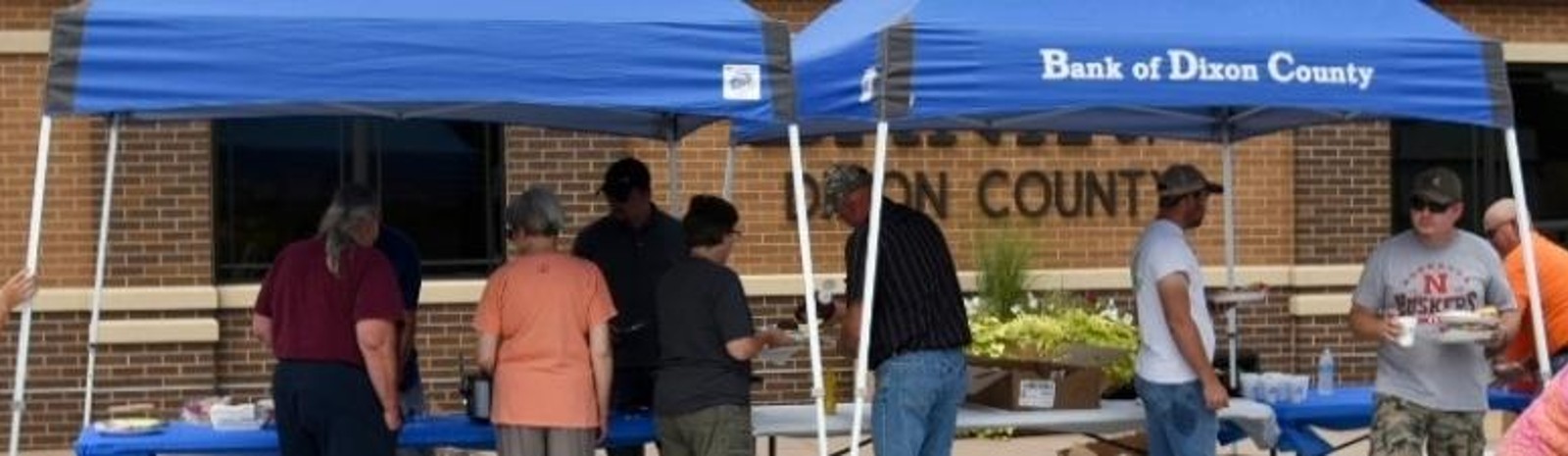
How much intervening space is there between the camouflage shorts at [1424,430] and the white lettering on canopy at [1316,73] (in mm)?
1208

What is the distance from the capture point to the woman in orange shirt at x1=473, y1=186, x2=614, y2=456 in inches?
291

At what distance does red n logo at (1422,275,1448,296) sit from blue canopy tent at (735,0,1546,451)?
34cm

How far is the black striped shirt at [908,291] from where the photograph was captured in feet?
25.3

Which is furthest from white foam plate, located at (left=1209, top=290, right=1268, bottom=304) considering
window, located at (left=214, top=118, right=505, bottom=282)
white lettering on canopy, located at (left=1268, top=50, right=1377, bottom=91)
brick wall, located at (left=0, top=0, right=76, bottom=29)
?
brick wall, located at (left=0, top=0, right=76, bottom=29)

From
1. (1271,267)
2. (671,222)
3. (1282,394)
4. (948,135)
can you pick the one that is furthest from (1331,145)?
(671,222)

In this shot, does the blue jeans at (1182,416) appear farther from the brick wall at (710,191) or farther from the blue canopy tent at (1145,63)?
the brick wall at (710,191)

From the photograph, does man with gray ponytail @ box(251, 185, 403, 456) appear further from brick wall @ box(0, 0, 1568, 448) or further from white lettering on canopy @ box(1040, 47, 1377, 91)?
brick wall @ box(0, 0, 1568, 448)

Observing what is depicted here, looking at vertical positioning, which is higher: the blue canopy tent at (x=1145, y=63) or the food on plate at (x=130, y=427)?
the blue canopy tent at (x=1145, y=63)

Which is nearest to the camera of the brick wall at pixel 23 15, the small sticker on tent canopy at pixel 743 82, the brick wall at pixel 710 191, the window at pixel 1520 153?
the small sticker on tent canopy at pixel 743 82

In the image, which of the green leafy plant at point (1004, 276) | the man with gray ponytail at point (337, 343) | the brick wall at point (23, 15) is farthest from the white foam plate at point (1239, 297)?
the brick wall at point (23, 15)

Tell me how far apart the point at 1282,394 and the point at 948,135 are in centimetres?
526

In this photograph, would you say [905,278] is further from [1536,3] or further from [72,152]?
[1536,3]

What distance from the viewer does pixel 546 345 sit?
739 cm

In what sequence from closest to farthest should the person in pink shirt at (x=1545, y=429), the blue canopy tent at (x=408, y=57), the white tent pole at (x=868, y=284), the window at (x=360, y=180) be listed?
1. the person in pink shirt at (x=1545, y=429)
2. the blue canopy tent at (x=408, y=57)
3. the white tent pole at (x=868, y=284)
4. the window at (x=360, y=180)
